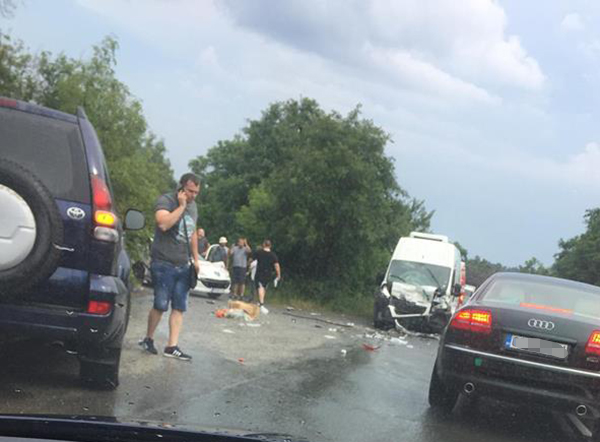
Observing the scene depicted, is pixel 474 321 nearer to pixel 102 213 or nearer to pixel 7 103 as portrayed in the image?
pixel 102 213

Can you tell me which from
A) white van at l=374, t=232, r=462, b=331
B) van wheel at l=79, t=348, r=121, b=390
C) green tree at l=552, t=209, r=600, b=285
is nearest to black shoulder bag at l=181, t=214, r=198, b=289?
van wheel at l=79, t=348, r=121, b=390

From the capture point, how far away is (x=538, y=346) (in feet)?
21.0

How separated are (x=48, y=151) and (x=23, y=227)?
2.03ft

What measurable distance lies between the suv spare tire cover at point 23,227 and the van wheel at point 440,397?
155 inches

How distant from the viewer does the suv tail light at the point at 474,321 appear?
665 cm

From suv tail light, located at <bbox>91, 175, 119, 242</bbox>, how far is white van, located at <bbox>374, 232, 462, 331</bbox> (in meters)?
12.5

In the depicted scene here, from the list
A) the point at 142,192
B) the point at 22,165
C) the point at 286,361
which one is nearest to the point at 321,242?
the point at 142,192

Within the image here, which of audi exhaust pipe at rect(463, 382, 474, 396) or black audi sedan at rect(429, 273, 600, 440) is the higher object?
black audi sedan at rect(429, 273, 600, 440)

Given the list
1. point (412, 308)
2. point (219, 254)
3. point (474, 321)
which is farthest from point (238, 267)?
point (474, 321)

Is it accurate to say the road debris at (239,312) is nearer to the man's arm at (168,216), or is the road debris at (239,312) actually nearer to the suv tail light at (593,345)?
the man's arm at (168,216)

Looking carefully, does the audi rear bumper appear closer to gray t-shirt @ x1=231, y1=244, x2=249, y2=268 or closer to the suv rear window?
the suv rear window

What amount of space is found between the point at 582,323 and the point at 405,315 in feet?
38.8

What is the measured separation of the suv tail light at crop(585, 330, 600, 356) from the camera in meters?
6.31

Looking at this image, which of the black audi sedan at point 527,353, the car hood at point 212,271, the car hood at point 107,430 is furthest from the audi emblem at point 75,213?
the car hood at point 212,271
